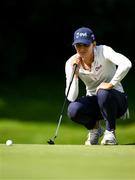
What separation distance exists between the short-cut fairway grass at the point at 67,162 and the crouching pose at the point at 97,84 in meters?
0.51

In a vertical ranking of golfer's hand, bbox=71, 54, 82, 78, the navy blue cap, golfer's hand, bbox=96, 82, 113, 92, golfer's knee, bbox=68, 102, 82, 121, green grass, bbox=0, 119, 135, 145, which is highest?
the navy blue cap

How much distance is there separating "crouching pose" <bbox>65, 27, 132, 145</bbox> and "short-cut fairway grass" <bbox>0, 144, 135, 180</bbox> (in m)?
0.51

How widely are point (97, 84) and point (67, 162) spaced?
1.28 meters

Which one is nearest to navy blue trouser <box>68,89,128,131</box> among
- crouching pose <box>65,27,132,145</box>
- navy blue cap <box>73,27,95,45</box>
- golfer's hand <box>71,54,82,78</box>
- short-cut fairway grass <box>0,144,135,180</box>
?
crouching pose <box>65,27,132,145</box>

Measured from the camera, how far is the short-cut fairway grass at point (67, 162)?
13.5 feet

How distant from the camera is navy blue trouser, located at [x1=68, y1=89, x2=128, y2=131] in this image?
538 centimetres

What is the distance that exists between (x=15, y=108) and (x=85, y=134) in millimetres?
2044

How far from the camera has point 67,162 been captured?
4410 mm

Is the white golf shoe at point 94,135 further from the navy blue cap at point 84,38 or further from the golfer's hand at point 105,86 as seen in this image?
the navy blue cap at point 84,38

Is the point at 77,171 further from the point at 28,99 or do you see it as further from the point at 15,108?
the point at 28,99

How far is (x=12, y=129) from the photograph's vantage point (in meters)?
7.29

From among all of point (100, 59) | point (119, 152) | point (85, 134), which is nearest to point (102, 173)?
point (119, 152)

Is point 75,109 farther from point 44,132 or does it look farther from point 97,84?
point 44,132

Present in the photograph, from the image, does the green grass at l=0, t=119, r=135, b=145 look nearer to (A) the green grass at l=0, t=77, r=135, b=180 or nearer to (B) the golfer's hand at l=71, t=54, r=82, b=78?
(A) the green grass at l=0, t=77, r=135, b=180
